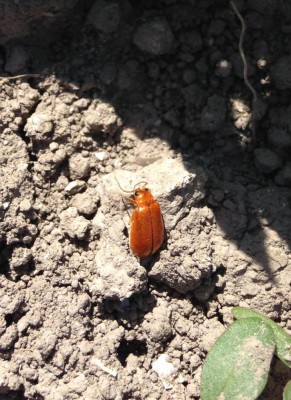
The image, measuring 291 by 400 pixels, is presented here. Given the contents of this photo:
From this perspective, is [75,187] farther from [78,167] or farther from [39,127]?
[39,127]

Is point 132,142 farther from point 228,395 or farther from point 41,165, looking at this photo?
point 228,395

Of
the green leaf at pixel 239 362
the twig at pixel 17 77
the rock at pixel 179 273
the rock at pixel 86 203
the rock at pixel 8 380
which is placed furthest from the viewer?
the twig at pixel 17 77

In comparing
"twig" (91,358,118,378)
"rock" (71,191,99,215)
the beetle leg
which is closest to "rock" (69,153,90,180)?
"rock" (71,191,99,215)

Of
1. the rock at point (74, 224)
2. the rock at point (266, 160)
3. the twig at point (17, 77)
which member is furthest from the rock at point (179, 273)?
the twig at point (17, 77)

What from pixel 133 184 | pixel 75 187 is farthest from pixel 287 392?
pixel 75 187

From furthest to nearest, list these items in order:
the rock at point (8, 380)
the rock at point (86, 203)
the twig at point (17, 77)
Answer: the twig at point (17, 77) → the rock at point (86, 203) → the rock at point (8, 380)

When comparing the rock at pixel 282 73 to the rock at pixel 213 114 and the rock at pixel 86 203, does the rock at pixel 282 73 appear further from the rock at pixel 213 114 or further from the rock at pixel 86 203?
the rock at pixel 86 203
